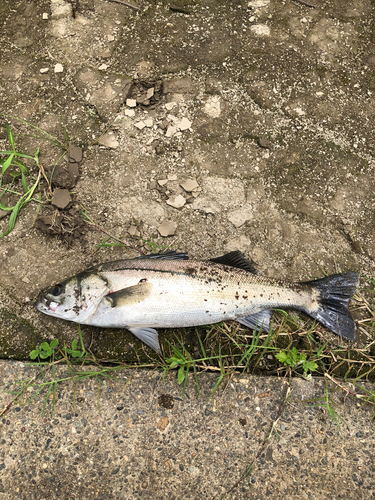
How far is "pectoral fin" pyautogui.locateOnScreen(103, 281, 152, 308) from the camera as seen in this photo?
9.29 ft

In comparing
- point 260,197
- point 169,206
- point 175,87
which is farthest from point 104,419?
point 175,87

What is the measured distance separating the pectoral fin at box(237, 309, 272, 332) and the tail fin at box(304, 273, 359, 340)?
374mm

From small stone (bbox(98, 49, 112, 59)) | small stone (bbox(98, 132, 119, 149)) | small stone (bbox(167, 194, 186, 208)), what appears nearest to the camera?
small stone (bbox(167, 194, 186, 208))

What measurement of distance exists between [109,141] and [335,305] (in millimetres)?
2692

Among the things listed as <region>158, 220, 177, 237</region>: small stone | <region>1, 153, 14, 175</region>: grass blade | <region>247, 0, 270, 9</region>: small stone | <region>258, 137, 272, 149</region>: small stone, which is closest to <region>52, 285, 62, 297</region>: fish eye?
<region>158, 220, 177, 237</region>: small stone

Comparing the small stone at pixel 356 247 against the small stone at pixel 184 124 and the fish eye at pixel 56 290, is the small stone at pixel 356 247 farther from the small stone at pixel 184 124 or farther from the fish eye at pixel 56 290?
the fish eye at pixel 56 290

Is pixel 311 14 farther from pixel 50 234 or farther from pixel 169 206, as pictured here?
pixel 50 234

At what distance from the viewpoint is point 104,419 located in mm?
2775

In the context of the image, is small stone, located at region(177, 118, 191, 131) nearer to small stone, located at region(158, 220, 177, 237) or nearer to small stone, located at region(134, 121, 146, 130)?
small stone, located at region(134, 121, 146, 130)

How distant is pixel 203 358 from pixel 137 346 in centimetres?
59

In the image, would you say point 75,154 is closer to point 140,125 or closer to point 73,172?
point 73,172

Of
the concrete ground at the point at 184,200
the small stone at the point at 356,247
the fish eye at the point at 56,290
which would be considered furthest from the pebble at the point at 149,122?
the small stone at the point at 356,247

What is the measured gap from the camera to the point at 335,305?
3109 millimetres

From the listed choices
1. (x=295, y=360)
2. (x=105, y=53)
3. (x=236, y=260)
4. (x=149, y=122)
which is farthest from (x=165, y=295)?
(x=105, y=53)
